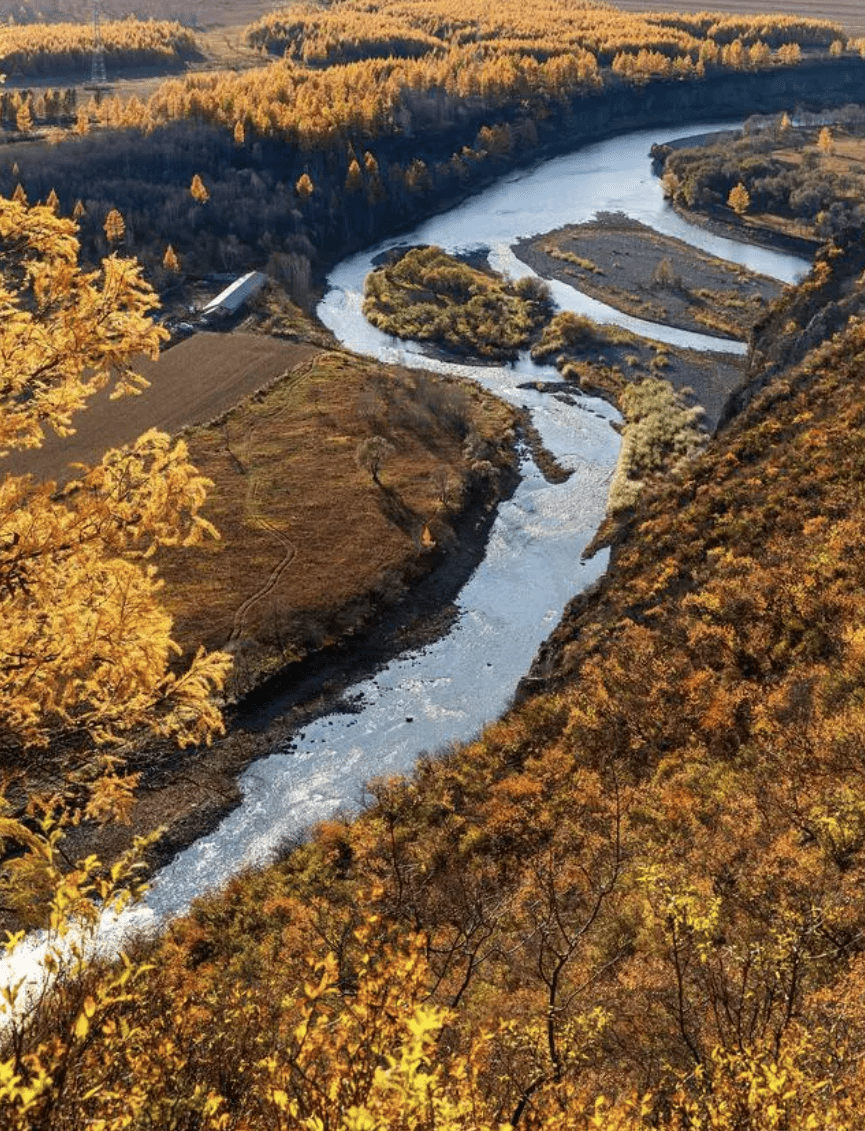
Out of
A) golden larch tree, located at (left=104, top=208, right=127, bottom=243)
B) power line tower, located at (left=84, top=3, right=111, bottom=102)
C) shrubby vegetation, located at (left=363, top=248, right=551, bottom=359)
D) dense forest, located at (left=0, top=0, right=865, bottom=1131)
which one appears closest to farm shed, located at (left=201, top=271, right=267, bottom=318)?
shrubby vegetation, located at (left=363, top=248, right=551, bottom=359)

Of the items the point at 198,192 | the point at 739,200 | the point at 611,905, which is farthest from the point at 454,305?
the point at 611,905

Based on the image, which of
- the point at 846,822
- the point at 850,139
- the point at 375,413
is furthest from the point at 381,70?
the point at 846,822

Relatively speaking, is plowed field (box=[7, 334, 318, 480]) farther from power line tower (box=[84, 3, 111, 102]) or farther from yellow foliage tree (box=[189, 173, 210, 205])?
power line tower (box=[84, 3, 111, 102])

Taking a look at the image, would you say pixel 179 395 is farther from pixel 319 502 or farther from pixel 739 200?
pixel 739 200

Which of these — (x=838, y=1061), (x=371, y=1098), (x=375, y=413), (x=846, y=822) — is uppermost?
(x=371, y=1098)

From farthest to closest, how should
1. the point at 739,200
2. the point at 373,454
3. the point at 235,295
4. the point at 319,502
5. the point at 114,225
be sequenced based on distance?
the point at 739,200, the point at 114,225, the point at 235,295, the point at 373,454, the point at 319,502

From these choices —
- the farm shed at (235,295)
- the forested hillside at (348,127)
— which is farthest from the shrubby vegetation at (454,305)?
the farm shed at (235,295)

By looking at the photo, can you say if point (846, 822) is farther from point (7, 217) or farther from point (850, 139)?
point (850, 139)
